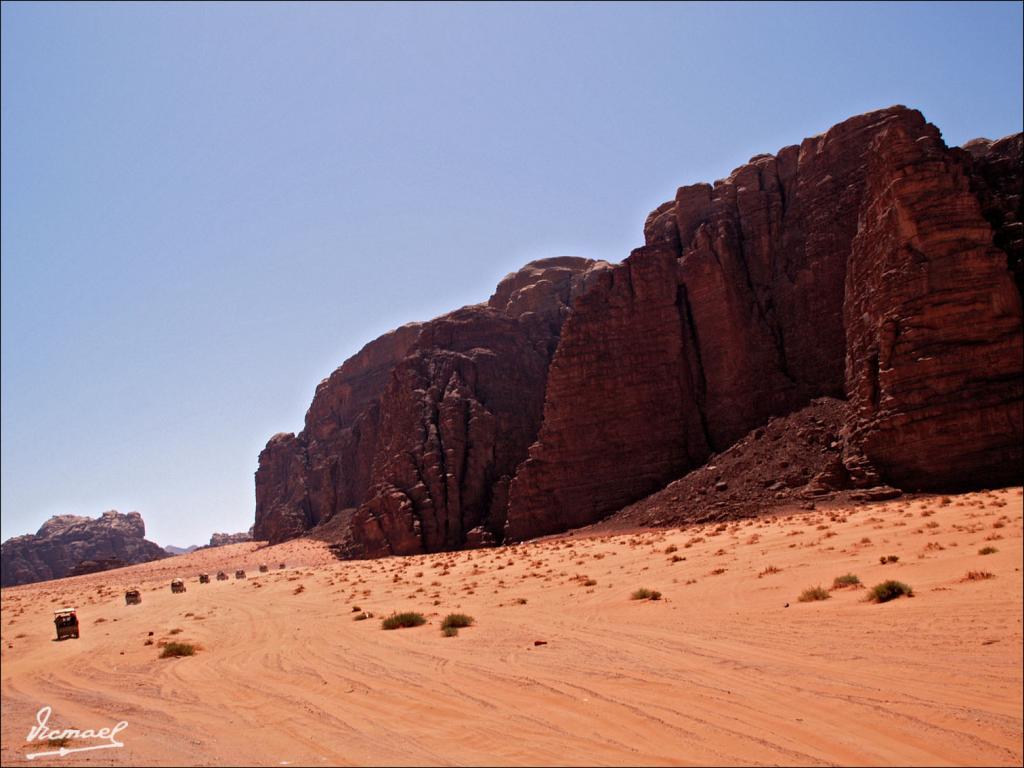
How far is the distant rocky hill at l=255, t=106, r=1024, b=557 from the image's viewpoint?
34.6m

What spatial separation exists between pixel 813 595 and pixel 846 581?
2.67ft

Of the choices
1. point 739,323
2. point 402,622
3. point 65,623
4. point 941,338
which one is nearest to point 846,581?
point 402,622

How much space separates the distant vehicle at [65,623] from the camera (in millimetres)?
7890

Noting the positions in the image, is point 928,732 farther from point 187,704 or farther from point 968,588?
point 187,704

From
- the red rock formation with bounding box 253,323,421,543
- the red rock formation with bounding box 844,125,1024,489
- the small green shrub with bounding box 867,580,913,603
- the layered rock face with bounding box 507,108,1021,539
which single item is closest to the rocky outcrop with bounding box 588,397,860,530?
the layered rock face with bounding box 507,108,1021,539

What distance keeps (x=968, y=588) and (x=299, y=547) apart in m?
90.9

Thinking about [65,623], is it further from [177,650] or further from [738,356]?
[738,356]

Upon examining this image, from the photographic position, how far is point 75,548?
106812mm

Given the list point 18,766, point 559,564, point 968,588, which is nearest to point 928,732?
point 968,588

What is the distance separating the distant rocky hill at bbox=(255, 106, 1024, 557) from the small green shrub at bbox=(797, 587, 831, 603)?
23706mm

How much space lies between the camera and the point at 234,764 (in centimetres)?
618

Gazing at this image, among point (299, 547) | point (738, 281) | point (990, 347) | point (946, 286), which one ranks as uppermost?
point (738, 281)

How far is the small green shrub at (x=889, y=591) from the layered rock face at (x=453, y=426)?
53.6 metres

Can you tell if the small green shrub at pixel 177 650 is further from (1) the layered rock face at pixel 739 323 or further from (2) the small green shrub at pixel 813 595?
(1) the layered rock face at pixel 739 323
